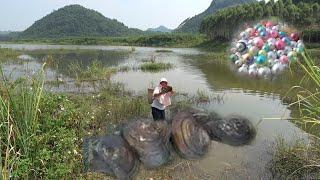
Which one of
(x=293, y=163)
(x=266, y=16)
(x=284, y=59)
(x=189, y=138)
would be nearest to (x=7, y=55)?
(x=189, y=138)

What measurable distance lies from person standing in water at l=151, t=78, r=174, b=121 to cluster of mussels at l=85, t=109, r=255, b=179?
0.56 meters

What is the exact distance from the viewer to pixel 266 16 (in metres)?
59.9

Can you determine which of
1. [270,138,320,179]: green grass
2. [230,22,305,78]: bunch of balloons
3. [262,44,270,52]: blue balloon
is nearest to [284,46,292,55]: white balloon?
[230,22,305,78]: bunch of balloons

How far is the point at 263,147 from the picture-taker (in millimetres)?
9172

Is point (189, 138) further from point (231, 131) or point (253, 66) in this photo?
point (253, 66)

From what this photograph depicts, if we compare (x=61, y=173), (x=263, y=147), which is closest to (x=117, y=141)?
(x=61, y=173)

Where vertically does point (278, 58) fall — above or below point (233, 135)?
above

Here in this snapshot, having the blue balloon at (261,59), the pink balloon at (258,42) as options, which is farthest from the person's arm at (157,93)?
the pink balloon at (258,42)

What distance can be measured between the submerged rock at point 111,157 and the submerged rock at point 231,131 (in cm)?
237

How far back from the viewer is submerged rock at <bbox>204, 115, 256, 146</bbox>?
31.1 feet

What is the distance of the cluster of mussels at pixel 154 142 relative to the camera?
7.78 metres

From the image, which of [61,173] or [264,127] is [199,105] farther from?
[61,173]

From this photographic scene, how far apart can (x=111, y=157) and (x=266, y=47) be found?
12.2ft

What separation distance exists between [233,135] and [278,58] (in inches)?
89.0
